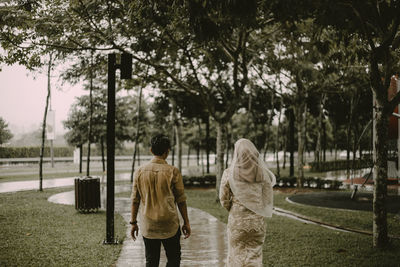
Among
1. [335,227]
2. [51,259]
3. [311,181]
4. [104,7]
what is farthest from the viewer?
[311,181]

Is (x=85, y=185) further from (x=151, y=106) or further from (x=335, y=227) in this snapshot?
(x=151, y=106)

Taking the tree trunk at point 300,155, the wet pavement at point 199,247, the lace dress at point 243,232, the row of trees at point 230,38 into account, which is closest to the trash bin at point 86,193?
the wet pavement at point 199,247

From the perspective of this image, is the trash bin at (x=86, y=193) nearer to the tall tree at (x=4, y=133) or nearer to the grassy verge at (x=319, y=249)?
the grassy verge at (x=319, y=249)

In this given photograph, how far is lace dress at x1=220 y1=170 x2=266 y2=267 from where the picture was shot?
4.25 meters

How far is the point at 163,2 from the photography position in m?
6.11

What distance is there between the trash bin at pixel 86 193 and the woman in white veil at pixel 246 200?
6780 mm

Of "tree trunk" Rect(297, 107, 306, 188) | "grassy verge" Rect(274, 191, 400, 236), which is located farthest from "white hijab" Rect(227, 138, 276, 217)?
"tree trunk" Rect(297, 107, 306, 188)

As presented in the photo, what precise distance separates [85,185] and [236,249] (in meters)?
6.90

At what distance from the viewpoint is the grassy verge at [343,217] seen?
8895mm

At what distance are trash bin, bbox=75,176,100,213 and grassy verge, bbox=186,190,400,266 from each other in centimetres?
478

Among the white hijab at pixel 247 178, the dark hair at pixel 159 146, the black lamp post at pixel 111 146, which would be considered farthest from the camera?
the black lamp post at pixel 111 146

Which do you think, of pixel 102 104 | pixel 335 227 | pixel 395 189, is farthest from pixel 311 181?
pixel 102 104

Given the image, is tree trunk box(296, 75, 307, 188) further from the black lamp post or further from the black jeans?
the black jeans

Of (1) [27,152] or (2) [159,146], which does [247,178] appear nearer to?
(2) [159,146]
